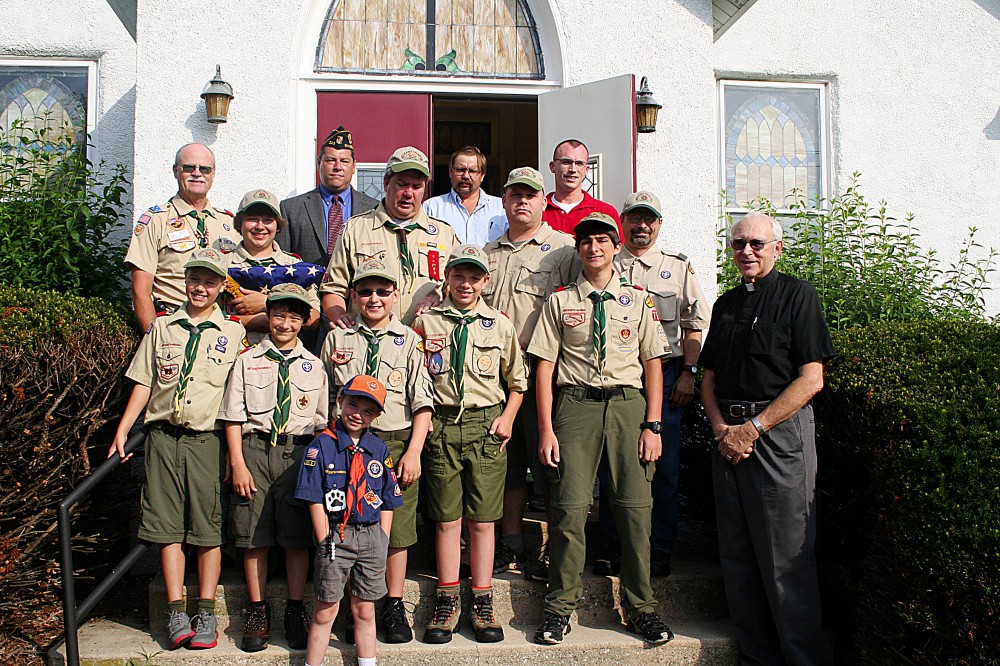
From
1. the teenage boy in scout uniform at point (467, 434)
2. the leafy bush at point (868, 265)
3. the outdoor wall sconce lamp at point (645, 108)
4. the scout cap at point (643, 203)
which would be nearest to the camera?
the teenage boy in scout uniform at point (467, 434)

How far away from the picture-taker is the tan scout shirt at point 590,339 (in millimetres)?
4125

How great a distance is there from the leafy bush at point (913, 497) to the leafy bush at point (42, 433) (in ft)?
11.0

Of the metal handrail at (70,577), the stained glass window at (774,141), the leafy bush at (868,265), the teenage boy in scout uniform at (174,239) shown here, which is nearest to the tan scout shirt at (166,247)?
the teenage boy in scout uniform at (174,239)

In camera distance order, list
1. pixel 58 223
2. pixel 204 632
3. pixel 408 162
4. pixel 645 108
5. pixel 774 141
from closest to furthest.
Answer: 1. pixel 204 632
2. pixel 408 162
3. pixel 58 223
4. pixel 645 108
5. pixel 774 141

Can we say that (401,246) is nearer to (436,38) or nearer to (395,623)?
(395,623)

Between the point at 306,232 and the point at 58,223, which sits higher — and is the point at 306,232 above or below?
below

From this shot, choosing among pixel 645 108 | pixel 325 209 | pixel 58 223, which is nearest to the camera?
pixel 325 209

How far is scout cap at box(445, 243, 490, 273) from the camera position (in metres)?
4.06

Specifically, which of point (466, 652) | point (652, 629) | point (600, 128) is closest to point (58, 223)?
point (600, 128)

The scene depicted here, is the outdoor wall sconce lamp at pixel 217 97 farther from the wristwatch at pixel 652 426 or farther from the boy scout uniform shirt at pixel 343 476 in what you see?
the wristwatch at pixel 652 426

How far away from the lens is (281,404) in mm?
3990

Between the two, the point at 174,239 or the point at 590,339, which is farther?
the point at 174,239

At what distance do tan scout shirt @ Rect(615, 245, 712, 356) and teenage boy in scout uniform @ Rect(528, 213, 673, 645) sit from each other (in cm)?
31

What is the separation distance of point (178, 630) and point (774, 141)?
19.5 feet
